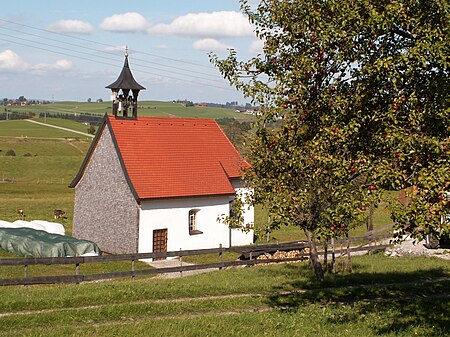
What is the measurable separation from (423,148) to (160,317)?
750 cm

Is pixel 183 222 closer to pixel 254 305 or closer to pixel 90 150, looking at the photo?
pixel 90 150

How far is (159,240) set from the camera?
36.0m

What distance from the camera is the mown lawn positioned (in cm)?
1253

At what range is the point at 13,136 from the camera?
11838 centimetres

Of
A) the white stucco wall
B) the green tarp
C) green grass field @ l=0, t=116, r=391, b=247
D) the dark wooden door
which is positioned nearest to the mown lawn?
green grass field @ l=0, t=116, r=391, b=247

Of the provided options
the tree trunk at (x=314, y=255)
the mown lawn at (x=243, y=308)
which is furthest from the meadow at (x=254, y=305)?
the tree trunk at (x=314, y=255)

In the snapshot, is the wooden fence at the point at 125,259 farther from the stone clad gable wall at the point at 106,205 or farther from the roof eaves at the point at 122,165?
the stone clad gable wall at the point at 106,205

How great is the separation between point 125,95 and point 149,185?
7615 mm

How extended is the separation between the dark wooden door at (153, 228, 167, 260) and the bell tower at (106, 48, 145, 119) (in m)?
8.47

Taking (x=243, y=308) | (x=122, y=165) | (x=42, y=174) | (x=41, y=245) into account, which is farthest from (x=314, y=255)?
(x=42, y=174)

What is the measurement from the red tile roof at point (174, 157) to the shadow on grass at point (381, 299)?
1498 cm

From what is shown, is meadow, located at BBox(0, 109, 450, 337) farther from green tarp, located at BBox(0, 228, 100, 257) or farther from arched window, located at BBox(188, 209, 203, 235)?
arched window, located at BBox(188, 209, 203, 235)

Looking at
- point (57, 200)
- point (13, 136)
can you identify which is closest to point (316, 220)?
point (57, 200)

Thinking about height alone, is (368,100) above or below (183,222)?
above
